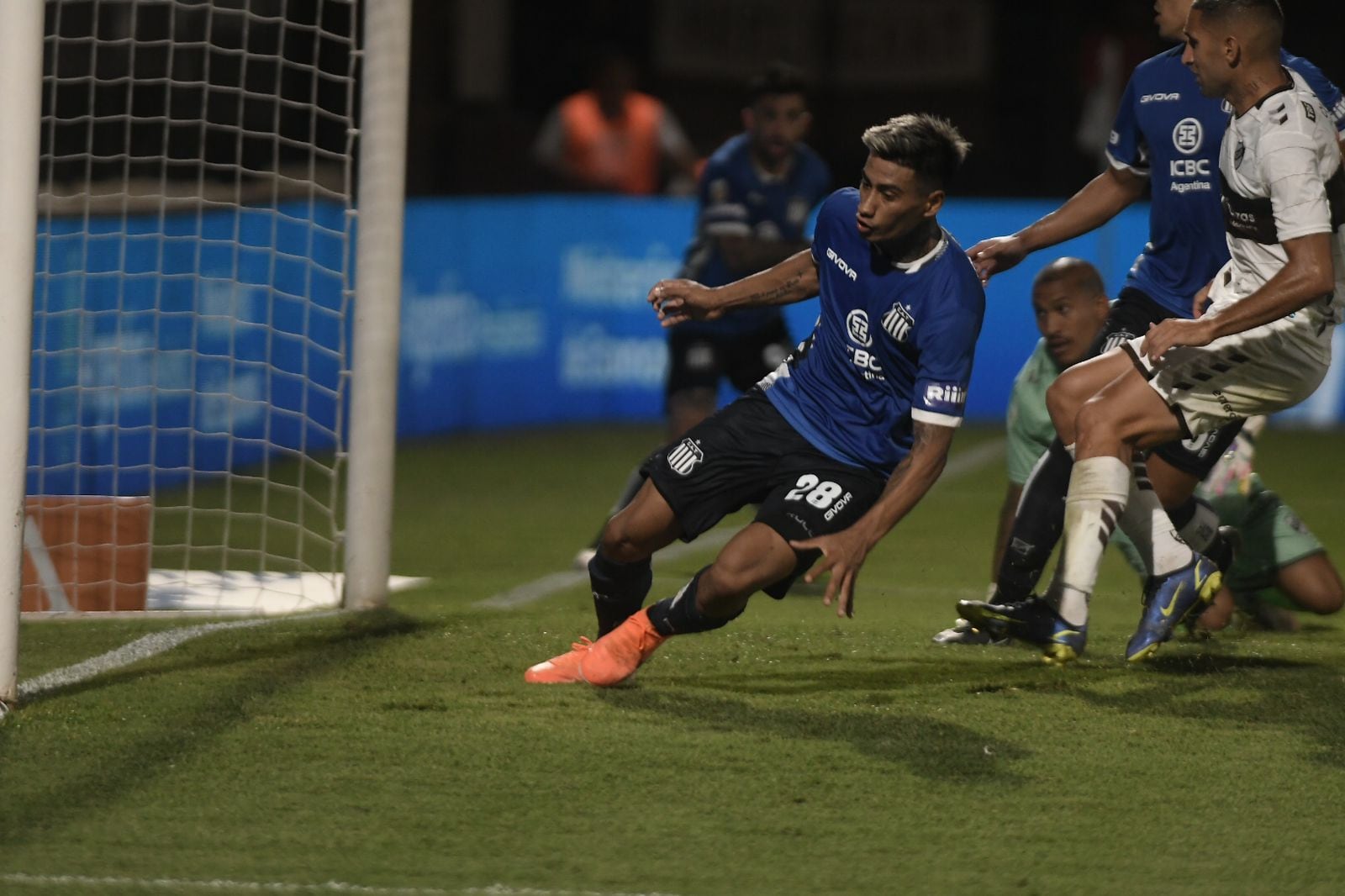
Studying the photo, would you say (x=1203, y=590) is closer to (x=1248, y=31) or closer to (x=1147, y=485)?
(x=1147, y=485)

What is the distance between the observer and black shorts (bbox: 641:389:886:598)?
5.12 meters

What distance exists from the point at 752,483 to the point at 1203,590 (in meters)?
1.21

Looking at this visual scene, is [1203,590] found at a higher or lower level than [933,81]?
lower

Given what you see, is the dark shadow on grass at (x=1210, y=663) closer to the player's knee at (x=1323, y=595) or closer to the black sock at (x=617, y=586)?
the player's knee at (x=1323, y=595)

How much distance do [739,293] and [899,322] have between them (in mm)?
546

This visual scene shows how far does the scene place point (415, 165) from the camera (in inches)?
550

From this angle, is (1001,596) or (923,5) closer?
(1001,596)

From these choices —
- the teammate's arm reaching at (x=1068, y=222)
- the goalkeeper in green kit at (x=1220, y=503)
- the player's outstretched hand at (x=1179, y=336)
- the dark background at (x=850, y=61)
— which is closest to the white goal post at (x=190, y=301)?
the teammate's arm reaching at (x=1068, y=222)

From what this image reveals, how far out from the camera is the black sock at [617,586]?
547 cm

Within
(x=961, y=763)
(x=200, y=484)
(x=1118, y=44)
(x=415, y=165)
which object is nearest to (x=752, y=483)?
(x=961, y=763)

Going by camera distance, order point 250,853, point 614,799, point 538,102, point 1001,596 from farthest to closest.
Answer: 1. point 538,102
2. point 1001,596
3. point 614,799
4. point 250,853

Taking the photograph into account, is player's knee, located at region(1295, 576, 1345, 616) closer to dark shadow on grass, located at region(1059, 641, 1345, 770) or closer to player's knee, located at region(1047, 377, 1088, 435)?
dark shadow on grass, located at region(1059, 641, 1345, 770)

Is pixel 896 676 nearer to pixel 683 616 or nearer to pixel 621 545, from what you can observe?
pixel 683 616

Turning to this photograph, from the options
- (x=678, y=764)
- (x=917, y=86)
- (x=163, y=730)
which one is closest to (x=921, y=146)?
(x=678, y=764)
